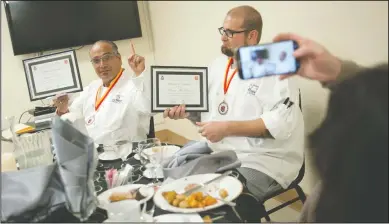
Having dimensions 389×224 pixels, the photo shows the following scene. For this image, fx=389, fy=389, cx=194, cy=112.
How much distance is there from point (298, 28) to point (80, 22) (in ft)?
4.51

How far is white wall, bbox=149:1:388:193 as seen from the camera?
108 centimetres

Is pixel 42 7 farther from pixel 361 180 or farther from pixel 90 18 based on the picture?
pixel 361 180

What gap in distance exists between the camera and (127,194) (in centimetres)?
111

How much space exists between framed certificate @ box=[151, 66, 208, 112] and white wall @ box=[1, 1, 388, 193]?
229 mm

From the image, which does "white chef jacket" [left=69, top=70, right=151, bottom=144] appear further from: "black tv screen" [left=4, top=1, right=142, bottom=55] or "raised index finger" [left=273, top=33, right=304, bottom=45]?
"raised index finger" [left=273, top=33, right=304, bottom=45]

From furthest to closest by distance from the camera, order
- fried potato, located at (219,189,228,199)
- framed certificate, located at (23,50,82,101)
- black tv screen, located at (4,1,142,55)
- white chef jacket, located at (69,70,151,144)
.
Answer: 1. black tv screen, located at (4,1,142,55)
2. white chef jacket, located at (69,70,151,144)
3. framed certificate, located at (23,50,82,101)
4. fried potato, located at (219,189,228,199)

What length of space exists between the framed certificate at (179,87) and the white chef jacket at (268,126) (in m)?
0.20

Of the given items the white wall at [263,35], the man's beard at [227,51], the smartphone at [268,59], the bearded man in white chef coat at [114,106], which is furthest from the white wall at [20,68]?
the smartphone at [268,59]

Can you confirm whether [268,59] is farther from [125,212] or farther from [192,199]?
[125,212]

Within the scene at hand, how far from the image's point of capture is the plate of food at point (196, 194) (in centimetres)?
100

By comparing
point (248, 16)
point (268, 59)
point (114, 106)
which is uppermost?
point (248, 16)

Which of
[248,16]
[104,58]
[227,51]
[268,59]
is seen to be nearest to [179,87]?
[227,51]

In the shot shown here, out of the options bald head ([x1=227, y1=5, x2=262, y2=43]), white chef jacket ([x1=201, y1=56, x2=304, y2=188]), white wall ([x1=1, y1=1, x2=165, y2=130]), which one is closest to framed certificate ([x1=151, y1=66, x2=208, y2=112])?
white chef jacket ([x1=201, y1=56, x2=304, y2=188])

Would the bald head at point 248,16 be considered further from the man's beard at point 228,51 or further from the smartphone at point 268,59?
the smartphone at point 268,59
